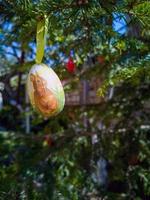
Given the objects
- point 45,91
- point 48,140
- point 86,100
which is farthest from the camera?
point 86,100

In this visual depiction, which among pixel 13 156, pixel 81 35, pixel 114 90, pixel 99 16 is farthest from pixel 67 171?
pixel 99 16

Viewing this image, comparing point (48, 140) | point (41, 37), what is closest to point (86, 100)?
point (48, 140)

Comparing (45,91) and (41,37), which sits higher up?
(41,37)

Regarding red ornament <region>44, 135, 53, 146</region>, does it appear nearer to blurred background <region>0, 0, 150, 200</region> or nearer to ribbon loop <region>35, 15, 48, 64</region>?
blurred background <region>0, 0, 150, 200</region>

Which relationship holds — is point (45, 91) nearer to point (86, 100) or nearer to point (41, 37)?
point (41, 37)

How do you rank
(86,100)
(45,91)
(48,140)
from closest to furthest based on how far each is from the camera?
(45,91)
(48,140)
(86,100)

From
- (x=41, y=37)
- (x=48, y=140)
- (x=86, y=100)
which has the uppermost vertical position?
(x=41, y=37)

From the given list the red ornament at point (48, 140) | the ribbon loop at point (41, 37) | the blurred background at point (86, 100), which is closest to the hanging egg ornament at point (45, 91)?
the ribbon loop at point (41, 37)

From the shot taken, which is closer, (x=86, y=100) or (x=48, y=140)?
(x=48, y=140)
